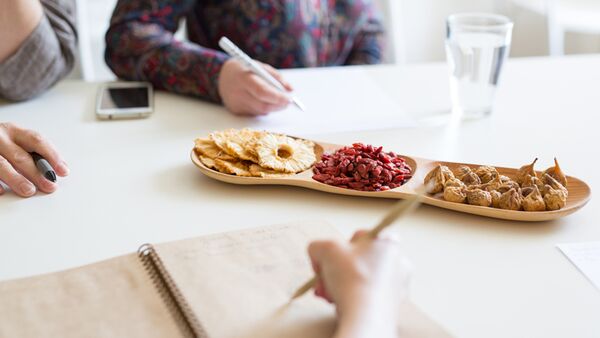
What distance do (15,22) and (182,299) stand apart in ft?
Result: 2.45

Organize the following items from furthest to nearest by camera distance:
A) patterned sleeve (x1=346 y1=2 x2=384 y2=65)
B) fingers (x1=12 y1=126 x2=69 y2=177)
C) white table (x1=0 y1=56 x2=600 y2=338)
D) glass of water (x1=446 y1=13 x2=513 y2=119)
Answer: patterned sleeve (x1=346 y1=2 x2=384 y2=65), glass of water (x1=446 y1=13 x2=513 y2=119), fingers (x1=12 y1=126 x2=69 y2=177), white table (x1=0 y1=56 x2=600 y2=338)

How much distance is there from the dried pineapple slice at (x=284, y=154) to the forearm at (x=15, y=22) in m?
0.50

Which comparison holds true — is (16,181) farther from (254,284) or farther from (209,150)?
(254,284)

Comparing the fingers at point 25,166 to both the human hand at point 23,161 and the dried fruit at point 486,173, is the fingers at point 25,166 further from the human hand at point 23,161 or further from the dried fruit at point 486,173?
the dried fruit at point 486,173

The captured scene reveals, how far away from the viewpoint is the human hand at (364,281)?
52 cm

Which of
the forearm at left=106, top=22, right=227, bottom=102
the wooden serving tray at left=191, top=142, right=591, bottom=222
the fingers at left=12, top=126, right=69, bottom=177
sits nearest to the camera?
the wooden serving tray at left=191, top=142, right=591, bottom=222

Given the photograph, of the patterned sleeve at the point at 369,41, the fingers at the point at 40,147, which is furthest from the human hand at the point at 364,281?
the patterned sleeve at the point at 369,41

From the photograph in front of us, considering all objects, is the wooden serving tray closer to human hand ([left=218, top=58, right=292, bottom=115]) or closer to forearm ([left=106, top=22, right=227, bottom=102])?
human hand ([left=218, top=58, right=292, bottom=115])

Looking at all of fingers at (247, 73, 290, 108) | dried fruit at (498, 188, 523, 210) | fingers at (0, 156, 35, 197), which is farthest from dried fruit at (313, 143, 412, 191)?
fingers at (0, 156, 35, 197)

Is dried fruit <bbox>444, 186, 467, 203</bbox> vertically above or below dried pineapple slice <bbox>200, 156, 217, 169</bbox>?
below

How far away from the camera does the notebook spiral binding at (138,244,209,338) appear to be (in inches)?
23.1

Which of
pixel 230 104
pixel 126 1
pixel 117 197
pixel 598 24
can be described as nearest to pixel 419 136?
pixel 230 104

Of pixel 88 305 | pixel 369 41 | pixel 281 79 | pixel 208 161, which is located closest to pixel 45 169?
pixel 208 161

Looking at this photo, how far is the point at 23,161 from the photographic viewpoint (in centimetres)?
88
